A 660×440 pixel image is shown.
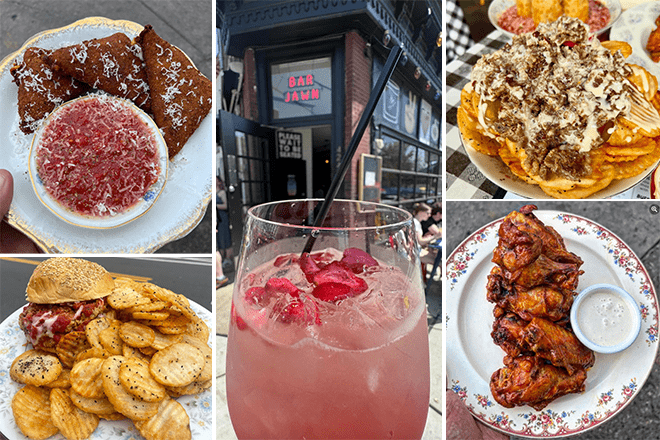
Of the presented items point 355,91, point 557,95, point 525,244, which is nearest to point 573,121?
point 557,95

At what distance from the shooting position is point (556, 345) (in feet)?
2.63

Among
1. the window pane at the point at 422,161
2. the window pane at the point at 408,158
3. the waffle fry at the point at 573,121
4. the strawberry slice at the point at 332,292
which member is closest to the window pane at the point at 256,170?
the window pane at the point at 408,158

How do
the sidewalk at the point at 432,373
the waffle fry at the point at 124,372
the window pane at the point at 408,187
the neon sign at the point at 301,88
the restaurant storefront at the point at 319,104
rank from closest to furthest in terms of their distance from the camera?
the waffle fry at the point at 124,372
the sidewalk at the point at 432,373
the restaurant storefront at the point at 319,104
the neon sign at the point at 301,88
the window pane at the point at 408,187

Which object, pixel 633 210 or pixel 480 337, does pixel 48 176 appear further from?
pixel 633 210

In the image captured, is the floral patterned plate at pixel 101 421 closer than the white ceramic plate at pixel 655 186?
Yes

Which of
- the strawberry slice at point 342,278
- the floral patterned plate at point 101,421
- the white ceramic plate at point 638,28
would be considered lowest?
the floral patterned plate at point 101,421

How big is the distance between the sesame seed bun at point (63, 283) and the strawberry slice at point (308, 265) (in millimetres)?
611

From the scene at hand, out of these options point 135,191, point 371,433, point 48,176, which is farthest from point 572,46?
point 48,176

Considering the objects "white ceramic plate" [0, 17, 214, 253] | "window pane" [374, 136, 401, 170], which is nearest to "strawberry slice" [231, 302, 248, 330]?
"white ceramic plate" [0, 17, 214, 253]

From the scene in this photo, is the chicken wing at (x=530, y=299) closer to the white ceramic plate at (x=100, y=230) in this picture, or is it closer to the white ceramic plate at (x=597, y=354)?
the white ceramic plate at (x=597, y=354)

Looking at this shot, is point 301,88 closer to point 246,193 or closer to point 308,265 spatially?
point 246,193

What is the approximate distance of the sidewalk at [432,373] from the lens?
96cm

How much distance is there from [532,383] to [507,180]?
1.57 feet

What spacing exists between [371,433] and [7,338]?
3.05ft
